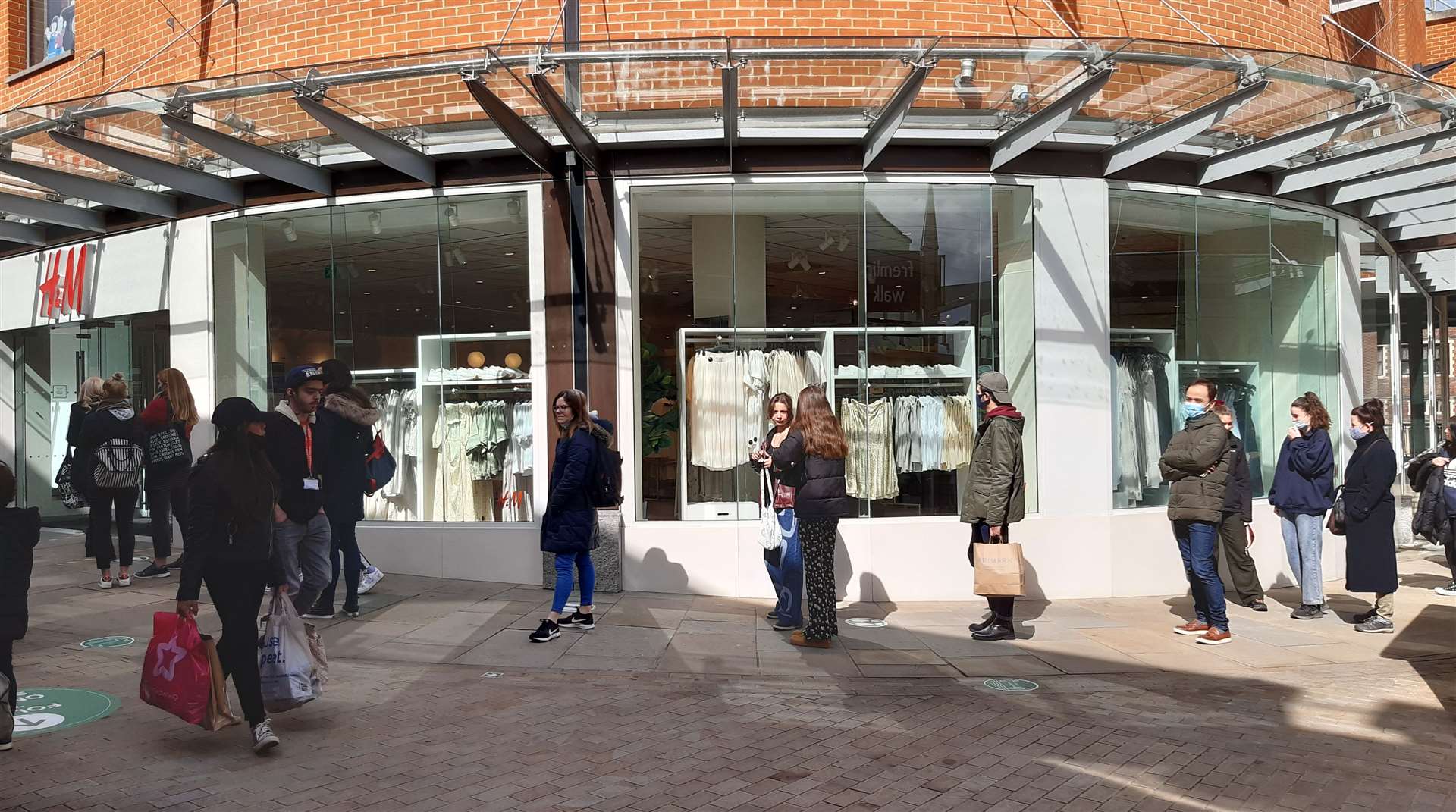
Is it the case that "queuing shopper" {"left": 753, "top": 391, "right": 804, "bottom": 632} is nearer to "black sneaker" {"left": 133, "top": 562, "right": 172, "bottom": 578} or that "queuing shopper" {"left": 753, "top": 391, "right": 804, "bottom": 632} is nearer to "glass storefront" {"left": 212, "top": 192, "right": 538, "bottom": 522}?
"glass storefront" {"left": 212, "top": 192, "right": 538, "bottom": 522}

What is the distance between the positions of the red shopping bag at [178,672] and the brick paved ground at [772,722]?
0.82 feet

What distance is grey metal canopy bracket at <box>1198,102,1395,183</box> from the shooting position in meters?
8.62

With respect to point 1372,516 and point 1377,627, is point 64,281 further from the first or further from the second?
point 1377,627

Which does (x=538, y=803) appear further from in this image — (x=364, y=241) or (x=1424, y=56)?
(x=1424, y=56)

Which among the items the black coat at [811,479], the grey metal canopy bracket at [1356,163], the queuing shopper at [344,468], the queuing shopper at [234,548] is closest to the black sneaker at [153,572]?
the queuing shopper at [344,468]

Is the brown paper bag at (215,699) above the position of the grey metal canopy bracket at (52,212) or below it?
below

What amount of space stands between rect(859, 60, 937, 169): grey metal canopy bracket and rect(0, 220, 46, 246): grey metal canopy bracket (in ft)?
33.8

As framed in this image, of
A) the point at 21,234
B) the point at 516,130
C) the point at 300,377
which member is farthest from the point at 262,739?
the point at 21,234

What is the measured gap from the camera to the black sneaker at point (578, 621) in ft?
26.1

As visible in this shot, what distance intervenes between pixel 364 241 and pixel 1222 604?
28.0ft

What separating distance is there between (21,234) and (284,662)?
34.7 feet

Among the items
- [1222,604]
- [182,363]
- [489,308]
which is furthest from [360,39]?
[1222,604]

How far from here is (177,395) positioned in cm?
938

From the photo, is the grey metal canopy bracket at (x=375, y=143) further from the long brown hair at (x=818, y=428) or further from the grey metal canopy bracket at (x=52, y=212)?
the grey metal canopy bracket at (x=52, y=212)
